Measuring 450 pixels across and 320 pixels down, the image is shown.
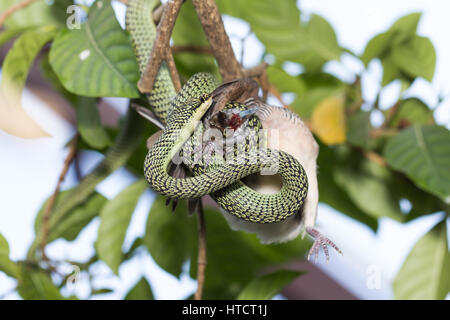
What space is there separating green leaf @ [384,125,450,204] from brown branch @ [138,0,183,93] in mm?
350

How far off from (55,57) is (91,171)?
313mm

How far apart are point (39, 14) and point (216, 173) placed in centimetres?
59

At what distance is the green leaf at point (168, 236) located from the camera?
2.35 feet

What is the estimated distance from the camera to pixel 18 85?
57cm

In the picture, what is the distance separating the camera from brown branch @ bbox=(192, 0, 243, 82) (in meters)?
0.43

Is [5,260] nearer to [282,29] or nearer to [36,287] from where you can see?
[36,287]

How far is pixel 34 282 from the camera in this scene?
659mm

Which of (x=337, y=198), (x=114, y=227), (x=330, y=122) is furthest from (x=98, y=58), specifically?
(x=337, y=198)

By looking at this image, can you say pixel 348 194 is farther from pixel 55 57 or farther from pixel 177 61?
pixel 55 57

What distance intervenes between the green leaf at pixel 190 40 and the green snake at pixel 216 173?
0.90 feet

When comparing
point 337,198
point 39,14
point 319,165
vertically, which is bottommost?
point 337,198

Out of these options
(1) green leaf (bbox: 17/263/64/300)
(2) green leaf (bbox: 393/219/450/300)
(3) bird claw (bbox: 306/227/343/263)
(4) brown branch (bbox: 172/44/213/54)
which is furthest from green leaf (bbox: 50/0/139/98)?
(2) green leaf (bbox: 393/219/450/300)

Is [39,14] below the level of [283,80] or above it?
above
